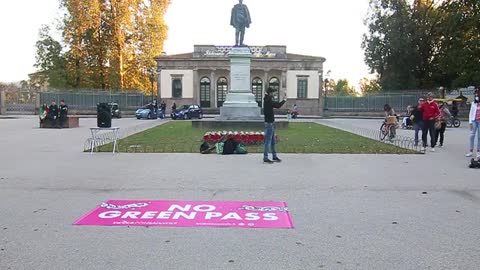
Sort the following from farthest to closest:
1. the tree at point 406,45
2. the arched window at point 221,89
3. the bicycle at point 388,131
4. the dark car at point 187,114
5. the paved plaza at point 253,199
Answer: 1. the arched window at point 221,89
2. the tree at point 406,45
3. the dark car at point 187,114
4. the bicycle at point 388,131
5. the paved plaza at point 253,199

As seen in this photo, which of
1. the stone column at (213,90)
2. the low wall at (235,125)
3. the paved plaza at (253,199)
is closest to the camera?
the paved plaza at (253,199)

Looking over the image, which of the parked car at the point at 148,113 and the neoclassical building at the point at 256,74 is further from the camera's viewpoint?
the neoclassical building at the point at 256,74

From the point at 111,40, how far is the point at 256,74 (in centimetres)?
1914

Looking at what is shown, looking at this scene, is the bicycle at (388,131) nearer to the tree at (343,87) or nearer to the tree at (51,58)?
the tree at (51,58)

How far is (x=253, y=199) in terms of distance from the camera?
301 inches

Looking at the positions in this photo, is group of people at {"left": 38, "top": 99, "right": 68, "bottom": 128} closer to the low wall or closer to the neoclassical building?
the low wall

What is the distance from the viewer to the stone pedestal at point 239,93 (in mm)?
26750

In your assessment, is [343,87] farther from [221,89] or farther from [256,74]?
[221,89]

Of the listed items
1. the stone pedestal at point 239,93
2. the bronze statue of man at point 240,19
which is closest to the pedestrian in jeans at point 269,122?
the stone pedestal at point 239,93

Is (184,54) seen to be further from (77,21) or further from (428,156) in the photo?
(428,156)

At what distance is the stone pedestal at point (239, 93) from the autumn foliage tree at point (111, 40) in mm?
29031

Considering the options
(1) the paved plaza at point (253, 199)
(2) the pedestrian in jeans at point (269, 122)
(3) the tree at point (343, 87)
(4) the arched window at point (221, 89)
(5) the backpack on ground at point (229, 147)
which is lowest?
(1) the paved plaza at point (253, 199)

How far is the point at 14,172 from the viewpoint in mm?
10328

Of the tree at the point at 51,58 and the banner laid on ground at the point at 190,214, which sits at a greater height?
the tree at the point at 51,58
